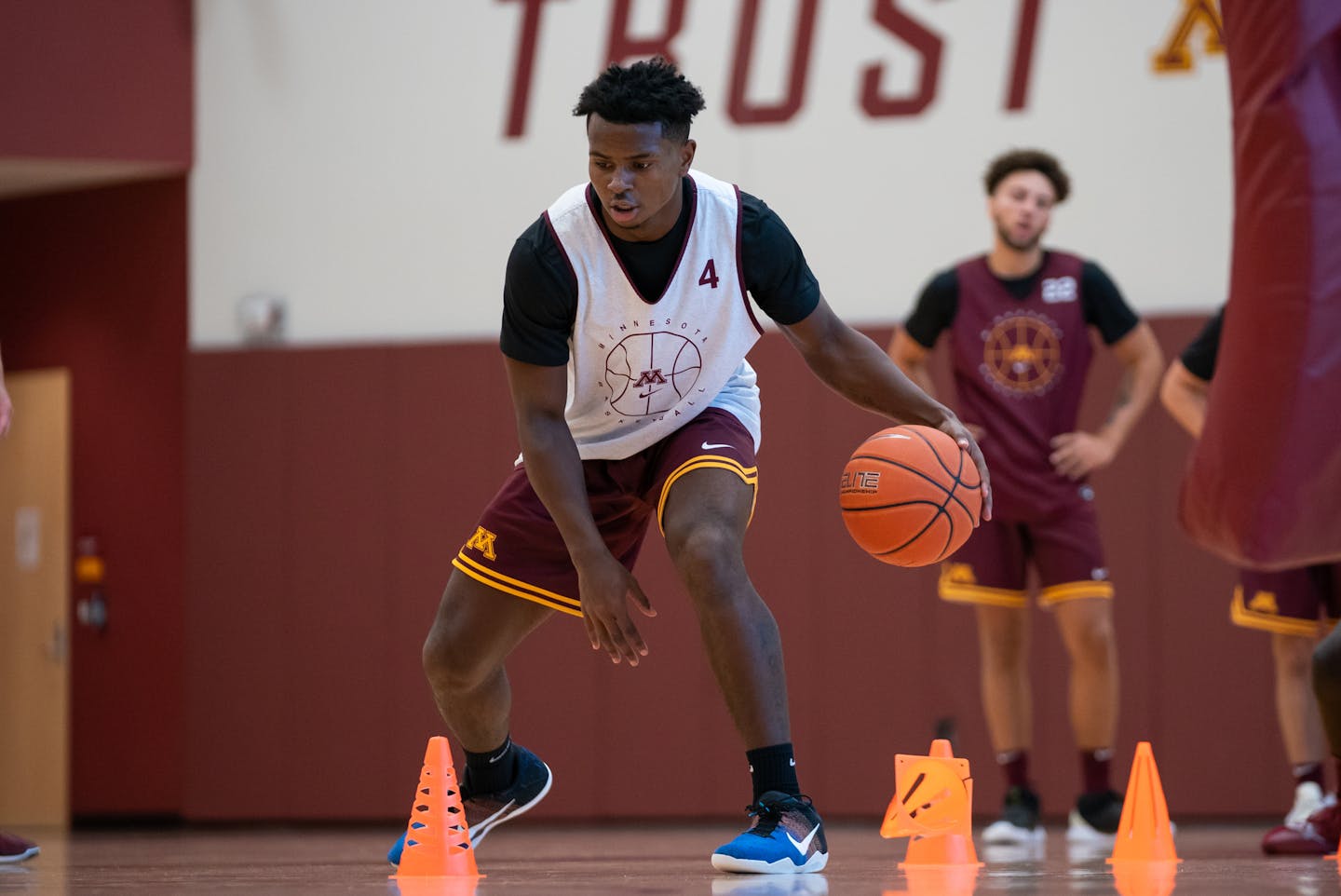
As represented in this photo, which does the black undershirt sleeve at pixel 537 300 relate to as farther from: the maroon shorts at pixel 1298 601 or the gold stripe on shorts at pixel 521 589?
the maroon shorts at pixel 1298 601

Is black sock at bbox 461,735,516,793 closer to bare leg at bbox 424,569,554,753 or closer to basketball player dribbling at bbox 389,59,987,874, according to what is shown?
basketball player dribbling at bbox 389,59,987,874

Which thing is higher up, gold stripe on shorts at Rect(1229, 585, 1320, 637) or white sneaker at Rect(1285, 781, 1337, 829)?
gold stripe on shorts at Rect(1229, 585, 1320, 637)

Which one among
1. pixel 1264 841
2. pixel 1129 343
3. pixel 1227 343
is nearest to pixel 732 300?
pixel 1227 343

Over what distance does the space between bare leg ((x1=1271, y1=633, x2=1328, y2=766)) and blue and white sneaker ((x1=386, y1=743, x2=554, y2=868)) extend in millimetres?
2720

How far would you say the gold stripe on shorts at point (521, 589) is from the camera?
3930 millimetres

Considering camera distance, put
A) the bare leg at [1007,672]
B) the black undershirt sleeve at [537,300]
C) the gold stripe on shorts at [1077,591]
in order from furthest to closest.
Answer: the bare leg at [1007,672]
the gold stripe on shorts at [1077,591]
the black undershirt sleeve at [537,300]

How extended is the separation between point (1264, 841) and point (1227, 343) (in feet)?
9.07

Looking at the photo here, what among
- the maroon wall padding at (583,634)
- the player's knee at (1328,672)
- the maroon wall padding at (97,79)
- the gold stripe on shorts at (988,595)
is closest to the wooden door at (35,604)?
the maroon wall padding at (583,634)

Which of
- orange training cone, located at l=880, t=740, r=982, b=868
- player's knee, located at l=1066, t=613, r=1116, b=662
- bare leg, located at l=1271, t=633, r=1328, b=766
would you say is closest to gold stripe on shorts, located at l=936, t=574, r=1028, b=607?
player's knee, located at l=1066, t=613, r=1116, b=662

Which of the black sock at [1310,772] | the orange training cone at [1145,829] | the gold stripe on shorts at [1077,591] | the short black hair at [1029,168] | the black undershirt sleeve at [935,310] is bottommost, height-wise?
the black sock at [1310,772]

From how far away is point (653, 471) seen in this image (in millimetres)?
3961

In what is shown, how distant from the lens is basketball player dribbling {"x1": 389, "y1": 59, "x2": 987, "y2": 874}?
3.55 metres

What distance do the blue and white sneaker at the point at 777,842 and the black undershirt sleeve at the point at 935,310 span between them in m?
3.11

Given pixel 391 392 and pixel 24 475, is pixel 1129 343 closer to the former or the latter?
pixel 391 392
